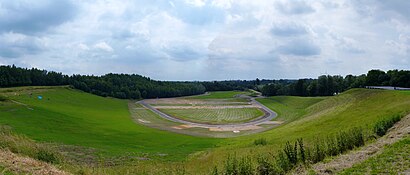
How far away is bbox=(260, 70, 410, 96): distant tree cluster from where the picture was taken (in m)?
92.5

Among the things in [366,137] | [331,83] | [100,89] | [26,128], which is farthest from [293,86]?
[366,137]

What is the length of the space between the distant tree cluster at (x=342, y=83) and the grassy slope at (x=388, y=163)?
84.5 m

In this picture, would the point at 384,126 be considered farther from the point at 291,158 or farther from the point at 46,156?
the point at 46,156

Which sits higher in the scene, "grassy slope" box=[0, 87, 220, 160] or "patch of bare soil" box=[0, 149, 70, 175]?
"patch of bare soil" box=[0, 149, 70, 175]

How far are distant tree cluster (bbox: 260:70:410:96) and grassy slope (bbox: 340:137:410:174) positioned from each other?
277 feet

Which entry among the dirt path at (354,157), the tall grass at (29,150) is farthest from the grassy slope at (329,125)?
the tall grass at (29,150)

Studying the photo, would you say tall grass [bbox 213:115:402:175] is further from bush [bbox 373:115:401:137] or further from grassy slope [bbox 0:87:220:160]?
grassy slope [bbox 0:87:220:160]

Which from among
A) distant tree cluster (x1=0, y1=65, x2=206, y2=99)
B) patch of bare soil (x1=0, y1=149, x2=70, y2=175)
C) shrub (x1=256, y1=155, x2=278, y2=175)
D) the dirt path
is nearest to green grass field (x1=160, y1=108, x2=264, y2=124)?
distant tree cluster (x1=0, y1=65, x2=206, y2=99)

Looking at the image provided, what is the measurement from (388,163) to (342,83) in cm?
15530

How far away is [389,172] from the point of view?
1301 cm

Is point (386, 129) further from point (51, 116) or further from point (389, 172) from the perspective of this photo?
point (51, 116)

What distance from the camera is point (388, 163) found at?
1429 centimetres

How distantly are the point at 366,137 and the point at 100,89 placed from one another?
536ft

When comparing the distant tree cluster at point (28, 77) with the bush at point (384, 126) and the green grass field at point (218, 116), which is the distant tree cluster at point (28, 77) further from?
the bush at point (384, 126)
